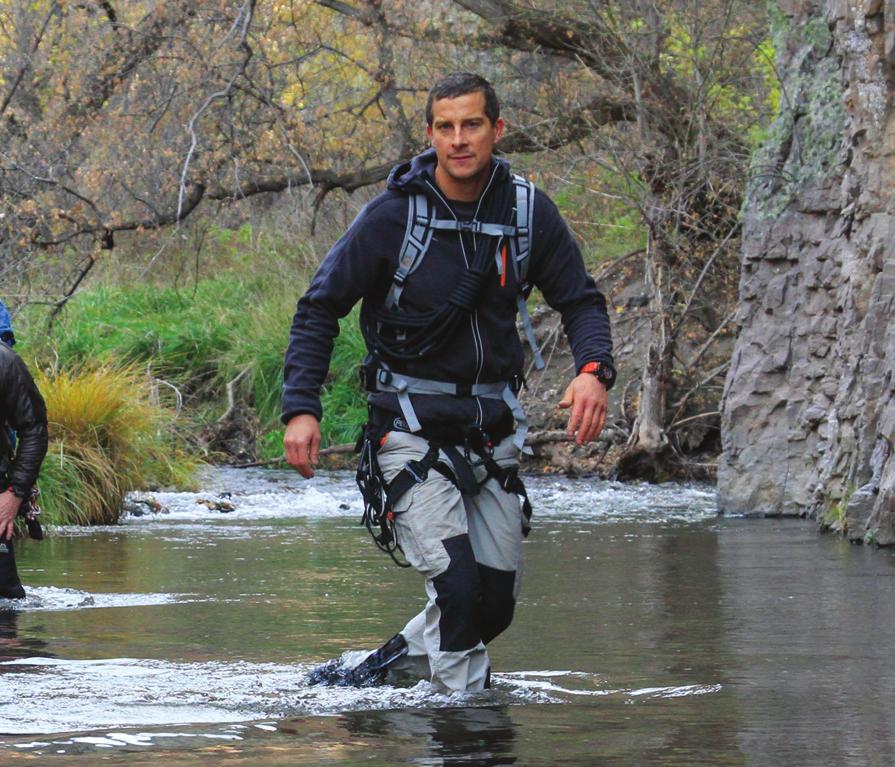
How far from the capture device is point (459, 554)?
5.65 m

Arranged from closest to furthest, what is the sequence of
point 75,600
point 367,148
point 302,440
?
1. point 302,440
2. point 75,600
3. point 367,148

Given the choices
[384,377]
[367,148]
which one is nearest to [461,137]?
[384,377]

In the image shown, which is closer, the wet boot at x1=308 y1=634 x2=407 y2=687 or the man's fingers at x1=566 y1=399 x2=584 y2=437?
the man's fingers at x1=566 y1=399 x2=584 y2=437

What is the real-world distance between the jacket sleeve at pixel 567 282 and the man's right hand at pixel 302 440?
2.88 feet

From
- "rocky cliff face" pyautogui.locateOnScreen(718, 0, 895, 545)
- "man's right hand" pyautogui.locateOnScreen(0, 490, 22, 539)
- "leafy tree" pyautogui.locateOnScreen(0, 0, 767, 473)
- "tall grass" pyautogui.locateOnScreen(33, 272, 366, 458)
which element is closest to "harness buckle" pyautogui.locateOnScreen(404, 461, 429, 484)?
"man's right hand" pyautogui.locateOnScreen(0, 490, 22, 539)

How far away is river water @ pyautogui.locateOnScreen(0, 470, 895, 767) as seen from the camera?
5.02 metres

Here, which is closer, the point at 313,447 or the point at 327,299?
the point at 313,447

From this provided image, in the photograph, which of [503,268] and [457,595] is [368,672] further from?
[503,268]

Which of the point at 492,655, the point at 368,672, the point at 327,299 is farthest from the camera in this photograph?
the point at 492,655

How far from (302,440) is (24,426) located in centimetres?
289

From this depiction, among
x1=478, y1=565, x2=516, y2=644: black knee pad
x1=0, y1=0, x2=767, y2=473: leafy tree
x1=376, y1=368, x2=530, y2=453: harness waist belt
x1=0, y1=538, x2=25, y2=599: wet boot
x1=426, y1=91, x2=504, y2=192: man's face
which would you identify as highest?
x1=0, y1=0, x2=767, y2=473: leafy tree

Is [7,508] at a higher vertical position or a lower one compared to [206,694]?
higher

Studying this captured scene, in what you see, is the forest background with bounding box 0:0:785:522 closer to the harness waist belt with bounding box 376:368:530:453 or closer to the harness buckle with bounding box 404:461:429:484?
the harness waist belt with bounding box 376:368:530:453

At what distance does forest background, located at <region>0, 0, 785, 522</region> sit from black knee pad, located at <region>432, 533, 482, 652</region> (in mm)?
9551
